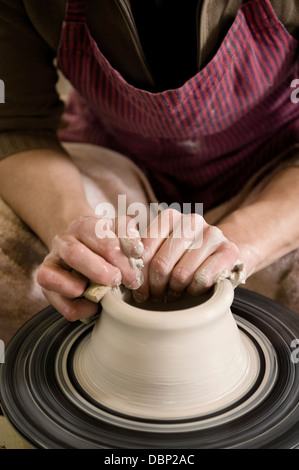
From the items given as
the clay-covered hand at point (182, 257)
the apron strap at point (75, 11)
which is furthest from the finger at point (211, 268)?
the apron strap at point (75, 11)

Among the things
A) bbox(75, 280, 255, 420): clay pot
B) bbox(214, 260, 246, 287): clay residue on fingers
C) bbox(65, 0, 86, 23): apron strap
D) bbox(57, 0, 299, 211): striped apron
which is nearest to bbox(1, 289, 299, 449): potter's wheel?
bbox(75, 280, 255, 420): clay pot

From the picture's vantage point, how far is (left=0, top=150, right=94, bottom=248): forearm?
4.20 feet

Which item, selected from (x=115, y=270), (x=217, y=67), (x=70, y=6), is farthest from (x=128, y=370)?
(x=70, y=6)

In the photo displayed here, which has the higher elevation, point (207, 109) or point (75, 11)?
point (75, 11)

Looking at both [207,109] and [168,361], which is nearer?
[168,361]

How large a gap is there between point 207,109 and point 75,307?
617mm

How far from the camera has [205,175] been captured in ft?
5.12

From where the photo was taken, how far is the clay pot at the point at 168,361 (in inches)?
33.3

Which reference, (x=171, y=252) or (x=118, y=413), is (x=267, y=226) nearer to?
(x=171, y=252)

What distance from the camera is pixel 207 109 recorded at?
1324 millimetres

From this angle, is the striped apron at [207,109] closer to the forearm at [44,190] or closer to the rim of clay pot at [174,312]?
the forearm at [44,190]

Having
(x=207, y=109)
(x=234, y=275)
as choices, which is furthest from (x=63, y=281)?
(x=207, y=109)

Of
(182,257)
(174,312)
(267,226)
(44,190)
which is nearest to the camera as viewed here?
(174,312)

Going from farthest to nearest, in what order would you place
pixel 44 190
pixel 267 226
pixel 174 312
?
1. pixel 44 190
2. pixel 267 226
3. pixel 174 312
